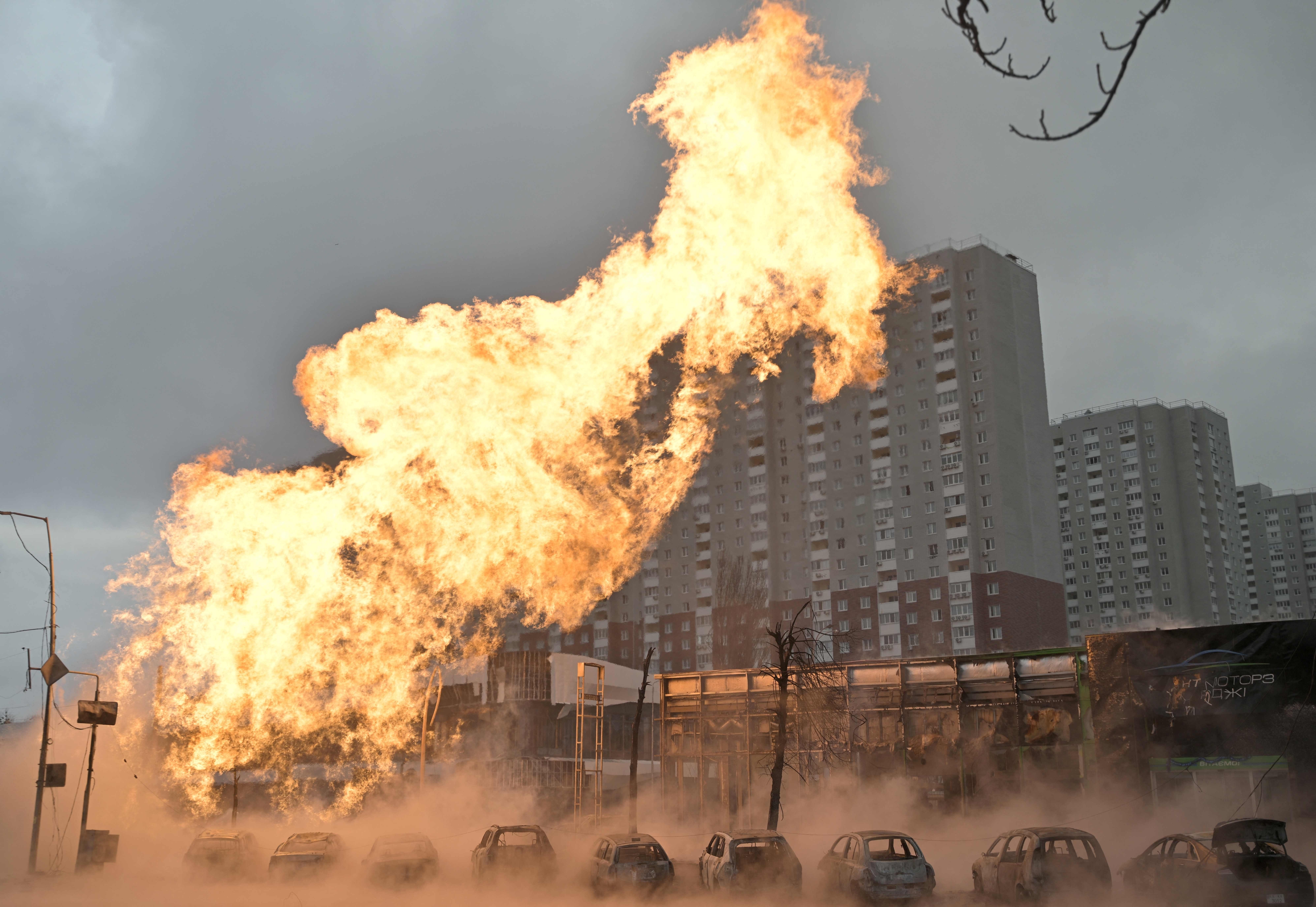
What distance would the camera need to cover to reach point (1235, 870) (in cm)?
1775

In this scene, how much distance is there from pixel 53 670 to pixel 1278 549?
205 m

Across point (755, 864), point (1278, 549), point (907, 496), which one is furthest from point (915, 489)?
point (1278, 549)

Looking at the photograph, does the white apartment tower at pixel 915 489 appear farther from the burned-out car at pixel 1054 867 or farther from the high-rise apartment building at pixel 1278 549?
the high-rise apartment building at pixel 1278 549

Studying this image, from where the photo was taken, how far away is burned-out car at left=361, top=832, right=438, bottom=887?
2436cm

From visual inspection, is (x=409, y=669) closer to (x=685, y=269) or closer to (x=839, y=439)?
(x=685, y=269)

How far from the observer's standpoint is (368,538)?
3781 centimetres

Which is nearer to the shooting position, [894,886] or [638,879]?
[894,886]

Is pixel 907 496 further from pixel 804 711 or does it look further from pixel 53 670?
pixel 53 670

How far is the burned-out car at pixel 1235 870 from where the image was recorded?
17.5 m

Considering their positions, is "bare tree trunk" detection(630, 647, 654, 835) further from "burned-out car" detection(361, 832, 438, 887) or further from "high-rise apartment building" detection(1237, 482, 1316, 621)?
"high-rise apartment building" detection(1237, 482, 1316, 621)

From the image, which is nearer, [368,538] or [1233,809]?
[1233,809]

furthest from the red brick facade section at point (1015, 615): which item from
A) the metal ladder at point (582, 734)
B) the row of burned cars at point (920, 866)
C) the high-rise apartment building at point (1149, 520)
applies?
the row of burned cars at point (920, 866)

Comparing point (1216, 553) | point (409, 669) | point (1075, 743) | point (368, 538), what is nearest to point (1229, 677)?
point (1075, 743)

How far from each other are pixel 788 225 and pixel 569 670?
2808 centimetres
